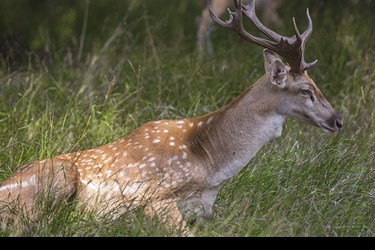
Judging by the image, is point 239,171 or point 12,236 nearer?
point 12,236

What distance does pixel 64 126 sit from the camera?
8031mm

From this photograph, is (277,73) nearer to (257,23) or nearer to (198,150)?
(257,23)

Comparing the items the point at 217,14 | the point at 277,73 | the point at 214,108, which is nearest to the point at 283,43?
the point at 277,73

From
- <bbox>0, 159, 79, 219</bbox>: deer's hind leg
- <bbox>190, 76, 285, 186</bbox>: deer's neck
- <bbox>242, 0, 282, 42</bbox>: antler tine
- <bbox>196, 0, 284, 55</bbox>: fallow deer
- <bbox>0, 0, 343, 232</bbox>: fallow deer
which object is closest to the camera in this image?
<bbox>0, 159, 79, 219</bbox>: deer's hind leg

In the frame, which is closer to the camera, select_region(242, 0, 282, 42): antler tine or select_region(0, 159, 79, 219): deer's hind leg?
select_region(0, 159, 79, 219): deer's hind leg

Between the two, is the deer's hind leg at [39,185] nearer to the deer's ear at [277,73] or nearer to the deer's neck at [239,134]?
the deer's neck at [239,134]

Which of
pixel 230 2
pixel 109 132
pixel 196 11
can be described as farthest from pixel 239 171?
pixel 196 11

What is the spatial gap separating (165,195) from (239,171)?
0.59 metres

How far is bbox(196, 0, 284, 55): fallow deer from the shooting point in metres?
10.3

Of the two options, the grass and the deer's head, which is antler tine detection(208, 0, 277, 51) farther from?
the grass

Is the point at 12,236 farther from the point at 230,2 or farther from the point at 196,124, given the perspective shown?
the point at 230,2

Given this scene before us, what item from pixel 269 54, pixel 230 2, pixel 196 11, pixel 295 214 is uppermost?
pixel 269 54

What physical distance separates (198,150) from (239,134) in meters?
0.27

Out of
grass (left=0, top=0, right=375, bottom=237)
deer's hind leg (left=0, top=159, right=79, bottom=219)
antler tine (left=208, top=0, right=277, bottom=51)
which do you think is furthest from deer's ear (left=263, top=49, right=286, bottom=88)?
deer's hind leg (left=0, top=159, right=79, bottom=219)
